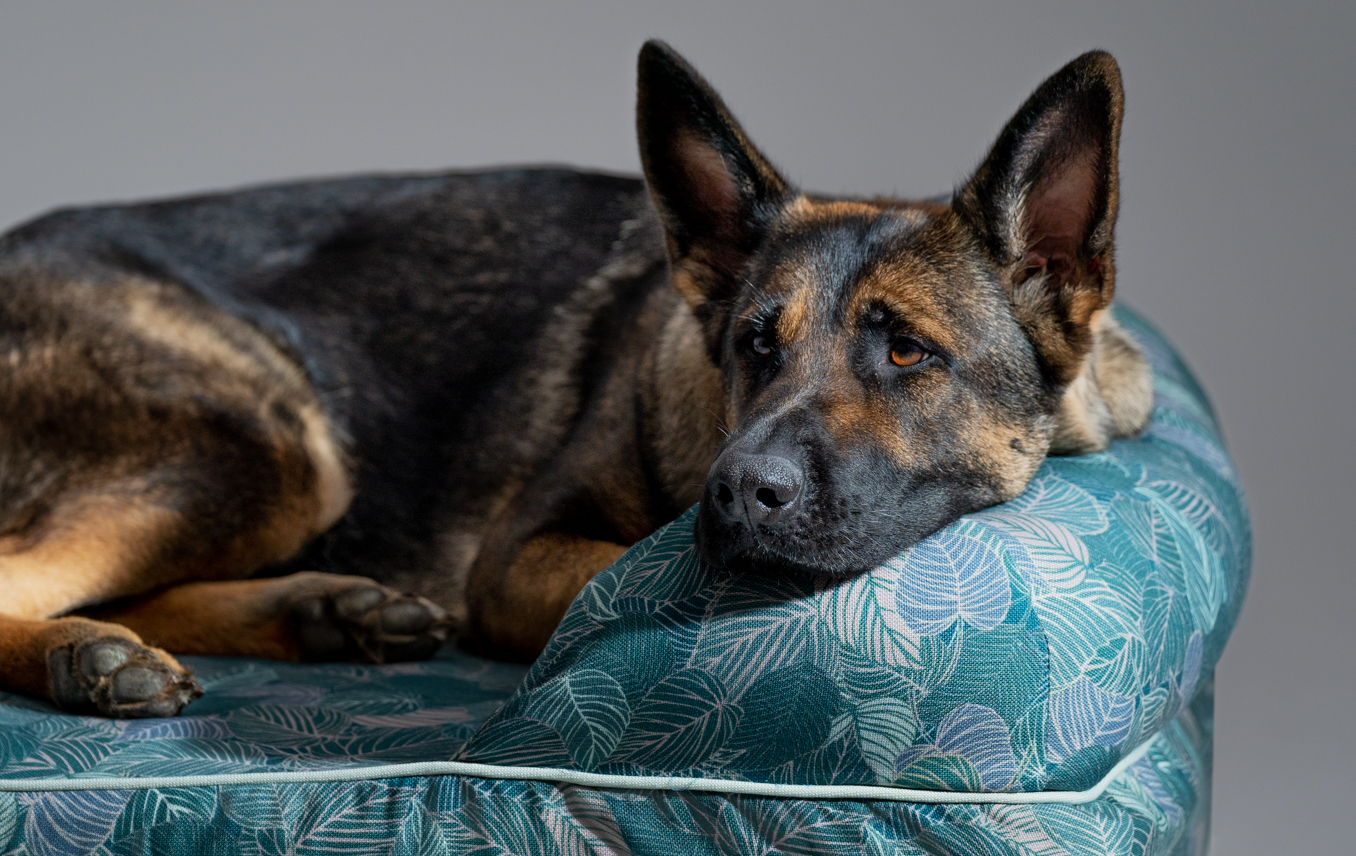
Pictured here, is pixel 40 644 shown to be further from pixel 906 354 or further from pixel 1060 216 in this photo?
pixel 1060 216

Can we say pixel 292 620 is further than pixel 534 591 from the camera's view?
Yes

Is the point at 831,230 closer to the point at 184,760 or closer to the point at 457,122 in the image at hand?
the point at 184,760

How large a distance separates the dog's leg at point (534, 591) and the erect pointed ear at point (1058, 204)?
104 cm

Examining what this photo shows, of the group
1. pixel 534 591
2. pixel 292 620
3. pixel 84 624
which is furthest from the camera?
pixel 292 620

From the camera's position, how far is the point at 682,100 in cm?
253

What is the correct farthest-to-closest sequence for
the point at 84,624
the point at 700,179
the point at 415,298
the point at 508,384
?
the point at 415,298 < the point at 508,384 < the point at 700,179 < the point at 84,624

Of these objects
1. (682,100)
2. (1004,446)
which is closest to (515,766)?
(1004,446)

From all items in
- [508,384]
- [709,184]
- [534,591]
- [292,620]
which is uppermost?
[709,184]

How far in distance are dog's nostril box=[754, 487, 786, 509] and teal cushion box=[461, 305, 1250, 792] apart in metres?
0.13

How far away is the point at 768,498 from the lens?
196cm

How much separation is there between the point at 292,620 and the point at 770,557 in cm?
143

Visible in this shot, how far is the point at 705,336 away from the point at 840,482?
0.76 m

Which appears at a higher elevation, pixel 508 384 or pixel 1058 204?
pixel 1058 204

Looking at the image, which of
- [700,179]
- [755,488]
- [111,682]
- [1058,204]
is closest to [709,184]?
[700,179]
